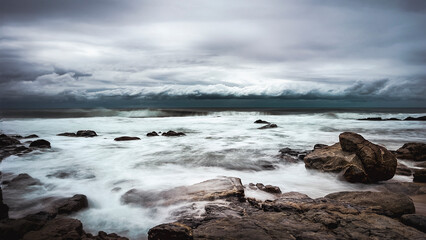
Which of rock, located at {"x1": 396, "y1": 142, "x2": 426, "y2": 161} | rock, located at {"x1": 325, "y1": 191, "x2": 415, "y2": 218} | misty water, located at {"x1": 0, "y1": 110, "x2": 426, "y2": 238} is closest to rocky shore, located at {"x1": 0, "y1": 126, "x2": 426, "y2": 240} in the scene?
rock, located at {"x1": 325, "y1": 191, "x2": 415, "y2": 218}

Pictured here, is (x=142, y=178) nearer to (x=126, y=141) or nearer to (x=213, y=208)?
(x=213, y=208)

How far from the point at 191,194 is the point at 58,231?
7.06 feet

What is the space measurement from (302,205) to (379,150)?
363cm

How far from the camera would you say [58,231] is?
109 inches

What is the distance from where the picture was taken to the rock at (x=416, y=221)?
2.87m

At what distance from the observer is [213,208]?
3725 millimetres

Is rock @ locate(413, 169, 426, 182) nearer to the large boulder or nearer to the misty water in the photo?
the misty water

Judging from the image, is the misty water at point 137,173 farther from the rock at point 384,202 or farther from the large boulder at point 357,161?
the rock at point 384,202

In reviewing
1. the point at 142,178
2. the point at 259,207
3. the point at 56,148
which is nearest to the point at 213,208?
the point at 259,207

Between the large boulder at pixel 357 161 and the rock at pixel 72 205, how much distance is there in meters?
5.62

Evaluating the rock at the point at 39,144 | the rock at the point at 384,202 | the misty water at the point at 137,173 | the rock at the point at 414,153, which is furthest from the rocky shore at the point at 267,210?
the rock at the point at 39,144

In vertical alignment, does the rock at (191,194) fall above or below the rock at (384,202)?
below

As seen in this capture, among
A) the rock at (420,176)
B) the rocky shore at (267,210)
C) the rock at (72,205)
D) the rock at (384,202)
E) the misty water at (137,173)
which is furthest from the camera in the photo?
the rock at (420,176)

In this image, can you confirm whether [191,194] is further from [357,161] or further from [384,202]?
[357,161]
